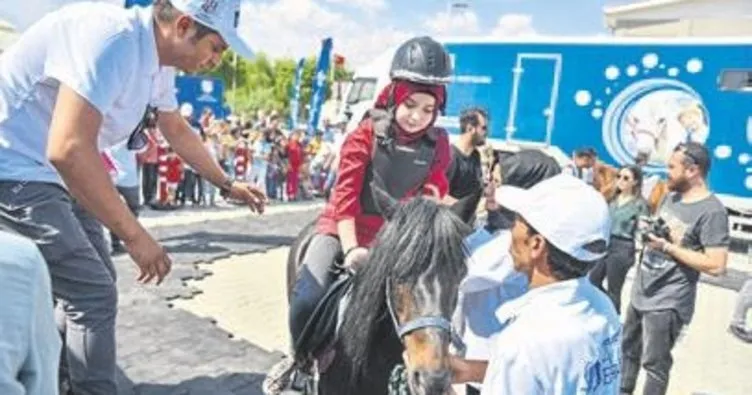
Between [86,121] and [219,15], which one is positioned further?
[219,15]

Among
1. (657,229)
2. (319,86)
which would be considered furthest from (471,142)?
(319,86)

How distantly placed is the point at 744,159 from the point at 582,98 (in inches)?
111

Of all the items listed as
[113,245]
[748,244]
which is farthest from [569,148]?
[113,245]

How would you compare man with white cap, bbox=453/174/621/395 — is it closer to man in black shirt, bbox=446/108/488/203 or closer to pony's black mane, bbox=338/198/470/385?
pony's black mane, bbox=338/198/470/385

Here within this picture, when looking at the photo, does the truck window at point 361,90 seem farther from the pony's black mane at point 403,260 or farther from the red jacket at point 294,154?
the pony's black mane at point 403,260

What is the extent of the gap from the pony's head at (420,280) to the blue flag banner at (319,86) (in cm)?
1627

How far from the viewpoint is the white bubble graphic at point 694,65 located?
1102 centimetres

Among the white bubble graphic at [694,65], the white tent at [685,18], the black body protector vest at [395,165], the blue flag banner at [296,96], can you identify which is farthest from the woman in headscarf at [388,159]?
the blue flag banner at [296,96]

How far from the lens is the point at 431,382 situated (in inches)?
73.0

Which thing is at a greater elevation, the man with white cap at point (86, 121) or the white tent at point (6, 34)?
the white tent at point (6, 34)

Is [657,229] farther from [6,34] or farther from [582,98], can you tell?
[582,98]

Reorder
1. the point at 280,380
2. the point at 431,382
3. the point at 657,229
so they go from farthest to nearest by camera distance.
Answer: the point at 657,229, the point at 280,380, the point at 431,382

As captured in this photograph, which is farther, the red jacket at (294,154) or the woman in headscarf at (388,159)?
the red jacket at (294,154)

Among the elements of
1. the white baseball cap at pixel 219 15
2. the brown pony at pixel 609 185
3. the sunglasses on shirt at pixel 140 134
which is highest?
the white baseball cap at pixel 219 15
